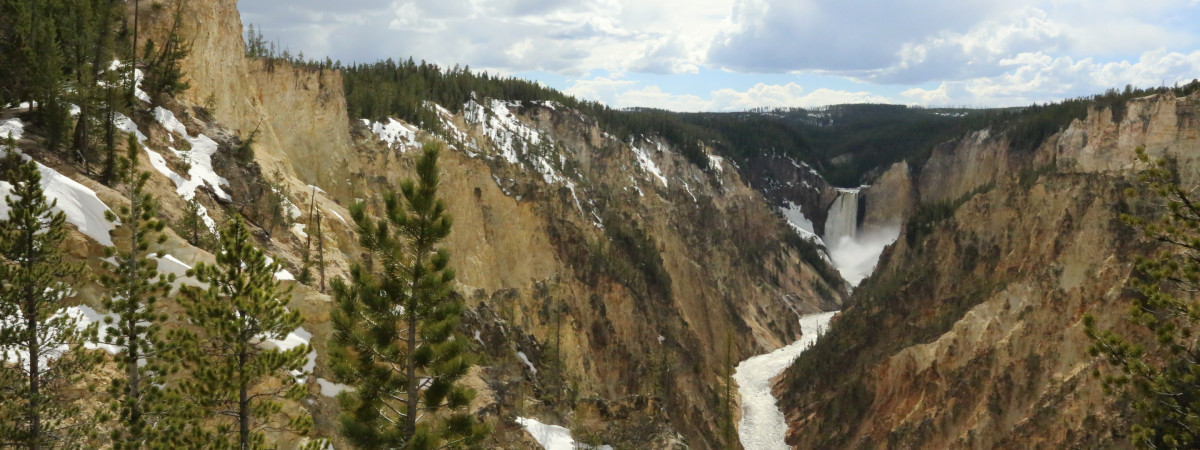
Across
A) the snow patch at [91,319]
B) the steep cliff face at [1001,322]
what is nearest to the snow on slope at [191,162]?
the snow patch at [91,319]

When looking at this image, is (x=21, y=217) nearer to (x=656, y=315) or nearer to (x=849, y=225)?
(x=656, y=315)

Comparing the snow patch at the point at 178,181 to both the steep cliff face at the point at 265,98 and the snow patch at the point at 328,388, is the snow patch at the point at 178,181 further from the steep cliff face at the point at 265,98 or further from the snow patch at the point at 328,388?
the snow patch at the point at 328,388

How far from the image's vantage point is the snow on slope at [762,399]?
4997 centimetres

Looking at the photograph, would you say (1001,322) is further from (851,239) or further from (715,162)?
(851,239)

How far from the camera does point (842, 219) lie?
133 meters

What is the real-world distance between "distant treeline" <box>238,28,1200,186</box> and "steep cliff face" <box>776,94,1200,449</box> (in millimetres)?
12565

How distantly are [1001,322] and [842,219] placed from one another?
9775cm

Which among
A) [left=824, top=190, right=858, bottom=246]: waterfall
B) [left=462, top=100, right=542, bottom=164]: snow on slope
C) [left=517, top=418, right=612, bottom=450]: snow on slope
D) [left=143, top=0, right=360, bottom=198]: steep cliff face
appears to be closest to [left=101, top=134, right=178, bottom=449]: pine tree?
[left=517, top=418, right=612, bottom=450]: snow on slope

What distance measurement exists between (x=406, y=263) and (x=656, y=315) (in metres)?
42.8

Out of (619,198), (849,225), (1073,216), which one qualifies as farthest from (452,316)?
(849,225)

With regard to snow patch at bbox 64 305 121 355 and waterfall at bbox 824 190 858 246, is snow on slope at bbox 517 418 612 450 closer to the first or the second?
snow patch at bbox 64 305 121 355

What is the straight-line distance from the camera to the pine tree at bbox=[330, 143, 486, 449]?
16062 millimetres

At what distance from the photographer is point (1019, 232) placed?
147 ft

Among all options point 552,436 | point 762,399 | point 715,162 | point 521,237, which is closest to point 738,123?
point 715,162
